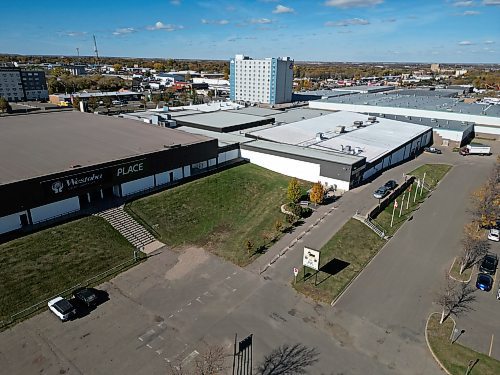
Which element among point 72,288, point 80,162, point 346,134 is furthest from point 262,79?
point 72,288

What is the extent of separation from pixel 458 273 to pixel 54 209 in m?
38.2

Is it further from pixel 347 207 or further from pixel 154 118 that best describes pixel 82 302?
pixel 154 118

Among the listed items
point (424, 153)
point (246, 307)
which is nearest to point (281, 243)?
point (246, 307)

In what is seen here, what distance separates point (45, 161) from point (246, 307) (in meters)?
26.5

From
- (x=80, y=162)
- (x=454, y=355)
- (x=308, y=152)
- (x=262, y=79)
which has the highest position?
(x=262, y=79)

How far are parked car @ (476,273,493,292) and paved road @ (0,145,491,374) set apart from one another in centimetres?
295

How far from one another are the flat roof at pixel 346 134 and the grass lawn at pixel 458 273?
23559 mm

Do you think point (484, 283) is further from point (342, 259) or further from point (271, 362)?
point (271, 362)

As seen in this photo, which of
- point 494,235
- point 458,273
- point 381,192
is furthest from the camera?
point 381,192

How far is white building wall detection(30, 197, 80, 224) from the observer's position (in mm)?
32156

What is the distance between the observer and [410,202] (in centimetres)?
4625

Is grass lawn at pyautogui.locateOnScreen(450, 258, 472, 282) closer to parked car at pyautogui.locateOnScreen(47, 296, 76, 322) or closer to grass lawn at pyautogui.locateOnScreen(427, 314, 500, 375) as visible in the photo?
grass lawn at pyautogui.locateOnScreen(427, 314, 500, 375)

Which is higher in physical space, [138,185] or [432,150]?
[138,185]

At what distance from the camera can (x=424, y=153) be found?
7250 centimetres
